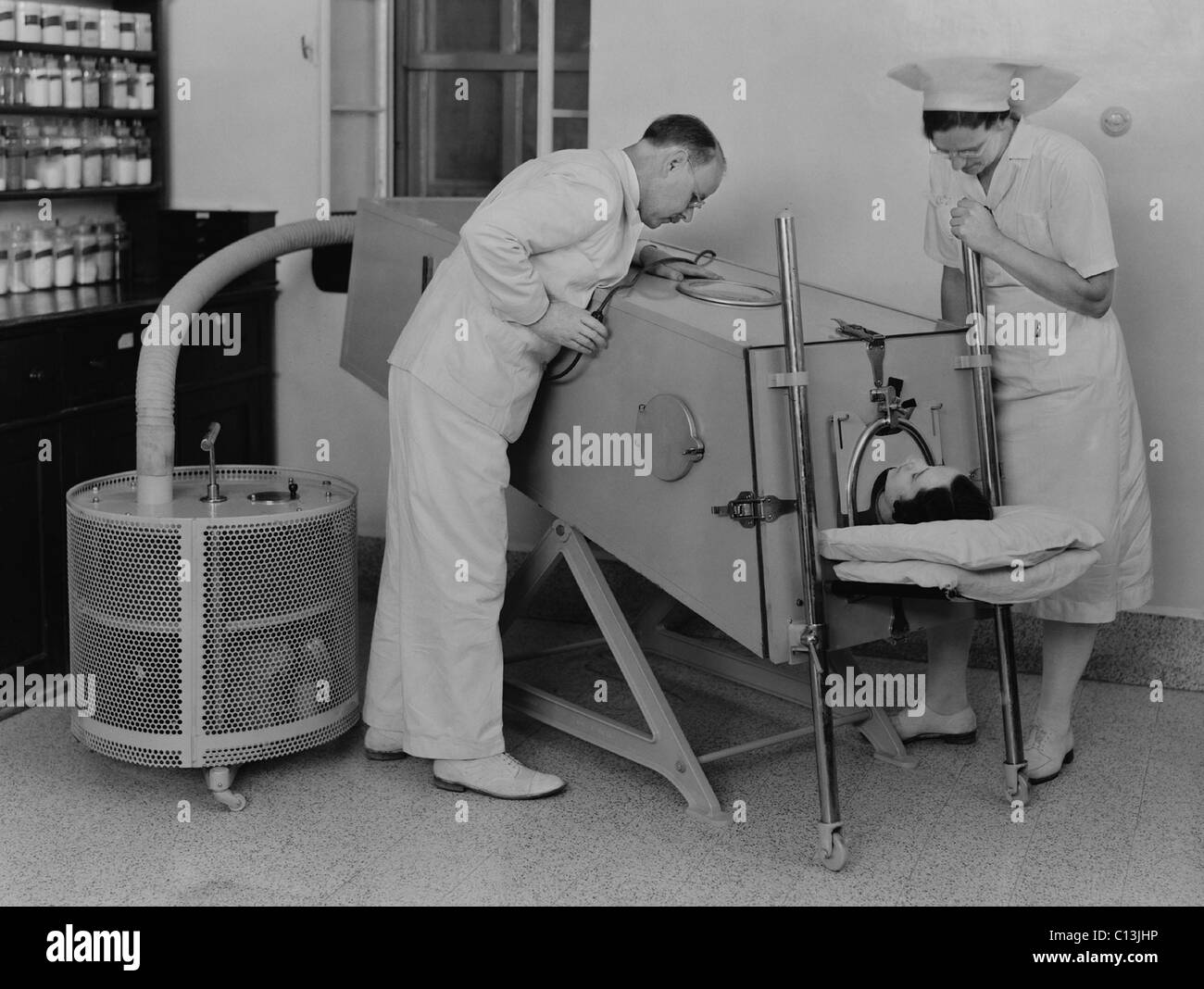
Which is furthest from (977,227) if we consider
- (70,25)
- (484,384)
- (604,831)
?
(70,25)

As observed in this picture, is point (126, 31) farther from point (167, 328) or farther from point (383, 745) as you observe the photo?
point (383, 745)

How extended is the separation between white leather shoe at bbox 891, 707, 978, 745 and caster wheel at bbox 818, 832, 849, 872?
0.70m

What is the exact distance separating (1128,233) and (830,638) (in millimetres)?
1596

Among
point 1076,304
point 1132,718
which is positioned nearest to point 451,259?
point 1076,304

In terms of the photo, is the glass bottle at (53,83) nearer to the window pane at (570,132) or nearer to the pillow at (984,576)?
the window pane at (570,132)

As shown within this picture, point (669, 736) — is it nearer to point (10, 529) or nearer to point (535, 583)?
point (535, 583)

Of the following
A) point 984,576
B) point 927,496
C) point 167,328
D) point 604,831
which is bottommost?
point 604,831

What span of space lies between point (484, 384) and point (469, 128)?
1646mm

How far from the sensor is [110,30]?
165 inches

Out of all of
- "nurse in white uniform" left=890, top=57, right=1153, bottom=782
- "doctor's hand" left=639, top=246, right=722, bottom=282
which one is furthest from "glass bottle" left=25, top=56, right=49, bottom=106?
"nurse in white uniform" left=890, top=57, right=1153, bottom=782

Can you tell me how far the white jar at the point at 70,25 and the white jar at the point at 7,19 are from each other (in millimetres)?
174

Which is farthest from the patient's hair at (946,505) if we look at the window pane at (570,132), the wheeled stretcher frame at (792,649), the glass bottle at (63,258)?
the glass bottle at (63,258)
